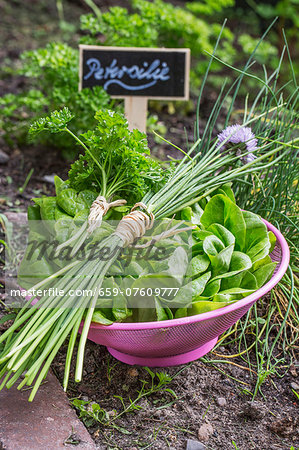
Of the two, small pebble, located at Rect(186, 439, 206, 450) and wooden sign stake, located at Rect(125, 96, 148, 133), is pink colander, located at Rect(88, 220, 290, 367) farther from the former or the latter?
wooden sign stake, located at Rect(125, 96, 148, 133)

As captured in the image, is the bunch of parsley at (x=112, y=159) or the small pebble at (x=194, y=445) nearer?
the small pebble at (x=194, y=445)

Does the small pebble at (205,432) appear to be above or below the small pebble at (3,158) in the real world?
below

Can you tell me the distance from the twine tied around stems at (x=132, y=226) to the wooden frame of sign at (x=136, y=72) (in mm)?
922

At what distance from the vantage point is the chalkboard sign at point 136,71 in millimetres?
2023

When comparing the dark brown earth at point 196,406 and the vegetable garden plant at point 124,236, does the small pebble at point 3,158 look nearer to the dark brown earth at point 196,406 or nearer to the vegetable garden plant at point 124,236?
the vegetable garden plant at point 124,236

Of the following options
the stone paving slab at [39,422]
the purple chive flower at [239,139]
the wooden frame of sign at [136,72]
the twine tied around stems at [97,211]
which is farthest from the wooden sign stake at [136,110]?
the stone paving slab at [39,422]

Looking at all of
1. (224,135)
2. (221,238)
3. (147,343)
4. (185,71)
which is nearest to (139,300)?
(147,343)

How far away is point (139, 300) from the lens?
4.06ft

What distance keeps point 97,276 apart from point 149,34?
1.55 m

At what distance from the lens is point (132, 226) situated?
127 cm

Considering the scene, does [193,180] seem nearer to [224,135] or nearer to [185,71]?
[224,135]

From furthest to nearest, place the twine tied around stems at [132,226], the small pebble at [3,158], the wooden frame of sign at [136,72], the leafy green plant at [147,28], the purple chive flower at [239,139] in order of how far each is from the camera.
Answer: the small pebble at [3,158] < the leafy green plant at [147,28] < the wooden frame of sign at [136,72] < the purple chive flower at [239,139] < the twine tied around stems at [132,226]

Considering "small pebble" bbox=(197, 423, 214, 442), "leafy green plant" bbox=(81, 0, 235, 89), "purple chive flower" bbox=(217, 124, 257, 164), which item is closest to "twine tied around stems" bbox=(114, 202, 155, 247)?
"purple chive flower" bbox=(217, 124, 257, 164)

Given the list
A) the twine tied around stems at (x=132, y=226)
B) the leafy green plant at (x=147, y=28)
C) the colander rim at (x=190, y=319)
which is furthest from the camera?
the leafy green plant at (x=147, y=28)
